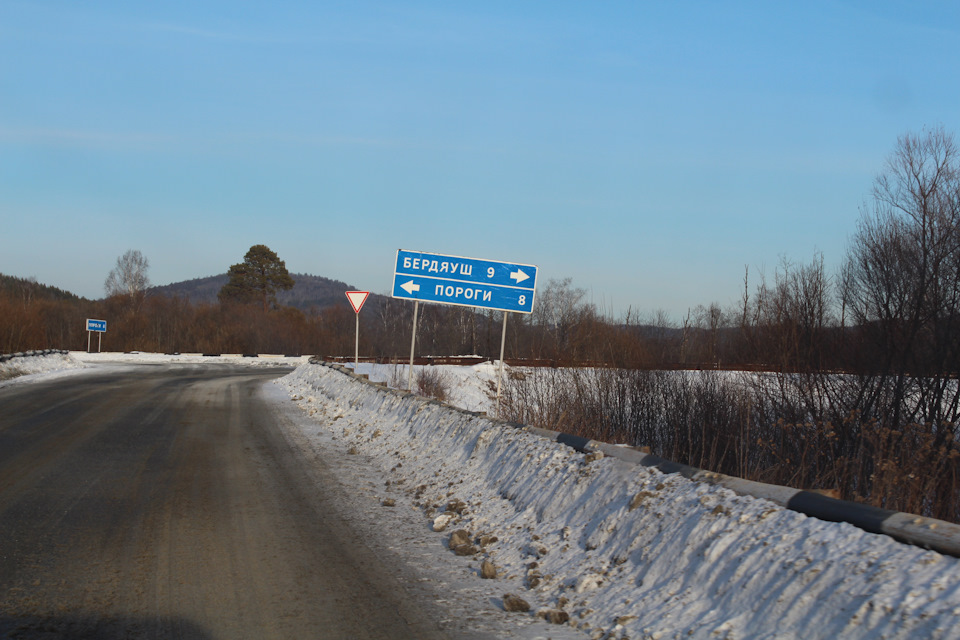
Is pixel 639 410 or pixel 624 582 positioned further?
pixel 639 410

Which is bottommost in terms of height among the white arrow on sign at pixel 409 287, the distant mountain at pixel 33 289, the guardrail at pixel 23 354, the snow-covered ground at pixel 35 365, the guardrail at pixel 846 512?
the snow-covered ground at pixel 35 365

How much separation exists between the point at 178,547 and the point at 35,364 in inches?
1167

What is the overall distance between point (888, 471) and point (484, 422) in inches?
213

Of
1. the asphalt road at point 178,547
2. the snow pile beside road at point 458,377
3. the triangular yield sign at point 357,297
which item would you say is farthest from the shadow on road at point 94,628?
the snow pile beside road at point 458,377

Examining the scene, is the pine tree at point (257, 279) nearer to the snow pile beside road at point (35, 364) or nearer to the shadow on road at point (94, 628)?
the snow pile beside road at point (35, 364)

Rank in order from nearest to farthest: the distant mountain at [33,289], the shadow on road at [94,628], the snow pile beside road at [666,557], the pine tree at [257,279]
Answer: the snow pile beside road at [666,557]
the shadow on road at [94,628]
the distant mountain at [33,289]
the pine tree at [257,279]

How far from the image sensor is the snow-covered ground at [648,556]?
3.69 meters

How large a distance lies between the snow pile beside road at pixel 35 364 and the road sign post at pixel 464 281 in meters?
17.4

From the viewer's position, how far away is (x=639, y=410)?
16.6 meters

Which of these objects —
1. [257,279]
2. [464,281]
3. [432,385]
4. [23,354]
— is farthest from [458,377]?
[257,279]

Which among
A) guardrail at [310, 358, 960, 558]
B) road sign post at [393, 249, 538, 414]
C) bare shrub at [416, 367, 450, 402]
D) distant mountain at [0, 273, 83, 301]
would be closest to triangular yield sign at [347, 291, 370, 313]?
bare shrub at [416, 367, 450, 402]

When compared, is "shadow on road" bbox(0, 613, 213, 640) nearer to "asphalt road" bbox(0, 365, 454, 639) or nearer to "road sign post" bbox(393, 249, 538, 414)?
"asphalt road" bbox(0, 365, 454, 639)

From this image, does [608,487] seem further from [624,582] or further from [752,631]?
[752,631]

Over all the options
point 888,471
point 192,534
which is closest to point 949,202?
point 888,471
